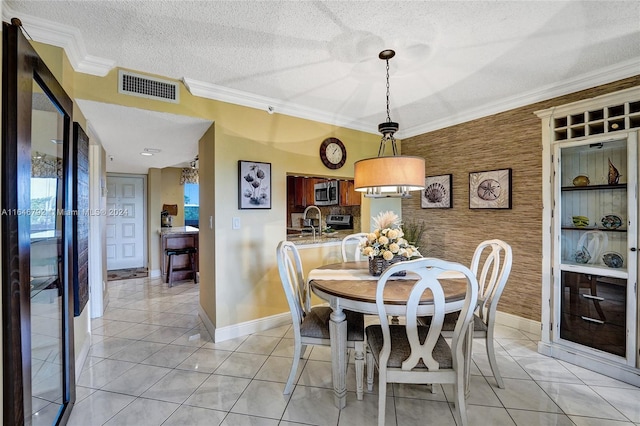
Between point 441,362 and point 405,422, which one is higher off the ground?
point 441,362

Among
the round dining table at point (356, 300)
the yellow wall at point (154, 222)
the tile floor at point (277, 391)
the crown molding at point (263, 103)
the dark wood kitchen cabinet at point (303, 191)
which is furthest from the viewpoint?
the yellow wall at point (154, 222)

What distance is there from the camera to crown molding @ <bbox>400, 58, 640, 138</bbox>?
2312 millimetres

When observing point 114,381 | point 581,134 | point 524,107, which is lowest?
point 114,381

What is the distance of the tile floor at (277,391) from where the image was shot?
1730mm

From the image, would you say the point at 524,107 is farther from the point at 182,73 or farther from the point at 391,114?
the point at 182,73

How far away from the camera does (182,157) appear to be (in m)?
4.41

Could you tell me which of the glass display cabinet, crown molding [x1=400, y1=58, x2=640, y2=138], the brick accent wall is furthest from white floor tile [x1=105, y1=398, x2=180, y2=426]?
crown molding [x1=400, y1=58, x2=640, y2=138]

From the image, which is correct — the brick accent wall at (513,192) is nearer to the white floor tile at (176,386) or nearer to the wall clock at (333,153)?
the wall clock at (333,153)

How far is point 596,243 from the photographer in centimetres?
237

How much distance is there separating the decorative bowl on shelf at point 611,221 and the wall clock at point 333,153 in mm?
2546

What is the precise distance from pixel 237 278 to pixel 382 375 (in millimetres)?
1783

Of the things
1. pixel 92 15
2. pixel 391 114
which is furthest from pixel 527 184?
pixel 92 15

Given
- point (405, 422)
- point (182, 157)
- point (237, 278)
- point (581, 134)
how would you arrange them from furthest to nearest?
point (182, 157), point (237, 278), point (581, 134), point (405, 422)

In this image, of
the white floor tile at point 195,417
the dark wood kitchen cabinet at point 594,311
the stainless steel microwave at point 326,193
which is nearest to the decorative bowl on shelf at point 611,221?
the dark wood kitchen cabinet at point 594,311
